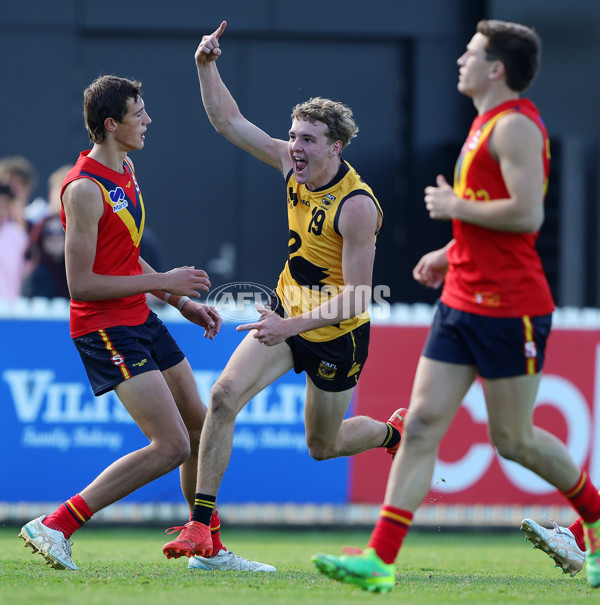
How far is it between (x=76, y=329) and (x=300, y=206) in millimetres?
1411

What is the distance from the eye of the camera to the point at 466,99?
13.5 m

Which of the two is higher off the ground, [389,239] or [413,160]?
[413,160]

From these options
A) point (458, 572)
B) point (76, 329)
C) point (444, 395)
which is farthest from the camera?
point (458, 572)

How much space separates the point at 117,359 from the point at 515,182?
2286 millimetres

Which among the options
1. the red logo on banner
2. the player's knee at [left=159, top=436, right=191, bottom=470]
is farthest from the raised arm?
the red logo on banner

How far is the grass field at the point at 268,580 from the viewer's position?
480 cm

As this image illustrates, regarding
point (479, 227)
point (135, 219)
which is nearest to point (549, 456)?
point (479, 227)

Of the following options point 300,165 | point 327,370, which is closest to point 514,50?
point 300,165

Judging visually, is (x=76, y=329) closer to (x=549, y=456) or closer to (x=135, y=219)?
(x=135, y=219)

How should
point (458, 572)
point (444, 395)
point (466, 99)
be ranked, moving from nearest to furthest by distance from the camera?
point (444, 395) → point (458, 572) → point (466, 99)

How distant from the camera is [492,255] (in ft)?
16.1

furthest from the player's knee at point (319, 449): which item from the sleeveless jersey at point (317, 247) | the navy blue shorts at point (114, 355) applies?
the navy blue shorts at point (114, 355)

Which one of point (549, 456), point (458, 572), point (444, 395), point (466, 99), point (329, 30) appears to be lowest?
point (458, 572)

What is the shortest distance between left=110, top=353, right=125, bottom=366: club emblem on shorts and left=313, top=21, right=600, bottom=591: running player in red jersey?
164cm
